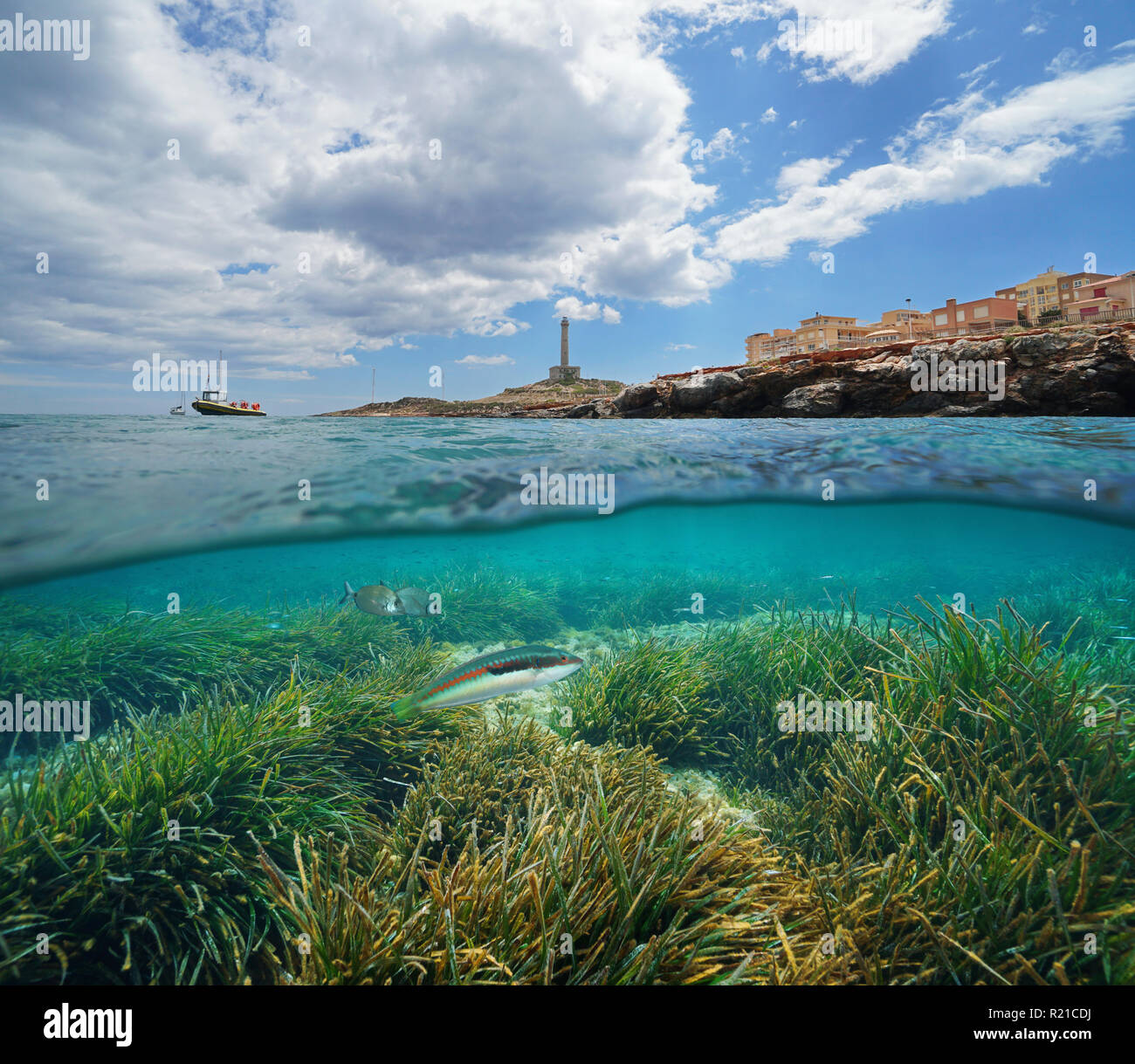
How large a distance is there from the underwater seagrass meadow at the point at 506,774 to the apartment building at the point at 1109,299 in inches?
2421

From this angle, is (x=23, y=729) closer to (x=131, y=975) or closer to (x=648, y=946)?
(x=131, y=975)

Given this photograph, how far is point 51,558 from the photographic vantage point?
793 centimetres

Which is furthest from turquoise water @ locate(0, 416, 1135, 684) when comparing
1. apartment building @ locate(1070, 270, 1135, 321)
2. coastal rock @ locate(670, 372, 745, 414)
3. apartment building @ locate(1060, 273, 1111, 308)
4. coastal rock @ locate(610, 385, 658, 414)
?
apartment building @ locate(1060, 273, 1111, 308)

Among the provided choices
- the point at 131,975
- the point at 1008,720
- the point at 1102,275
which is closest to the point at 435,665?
the point at 131,975

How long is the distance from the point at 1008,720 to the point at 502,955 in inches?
142

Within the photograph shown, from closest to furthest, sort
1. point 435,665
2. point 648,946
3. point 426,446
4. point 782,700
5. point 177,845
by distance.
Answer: point 648,946 < point 177,845 < point 782,700 < point 435,665 < point 426,446

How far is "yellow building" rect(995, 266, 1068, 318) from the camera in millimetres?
70250

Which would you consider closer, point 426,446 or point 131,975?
point 131,975
